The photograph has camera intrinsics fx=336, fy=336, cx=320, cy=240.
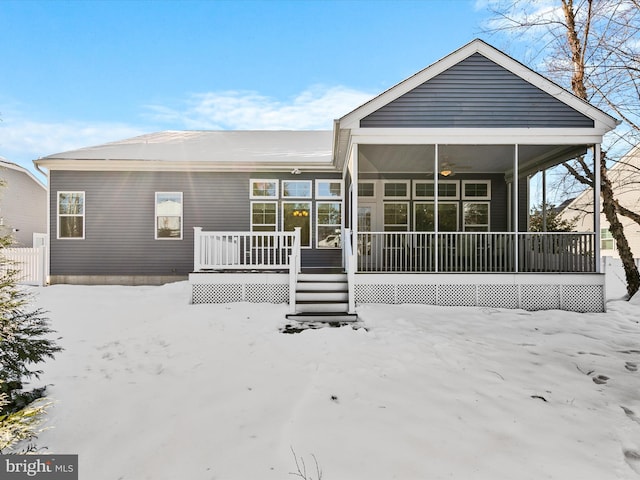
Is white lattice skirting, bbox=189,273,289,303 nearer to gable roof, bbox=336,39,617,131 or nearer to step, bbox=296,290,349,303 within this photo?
step, bbox=296,290,349,303

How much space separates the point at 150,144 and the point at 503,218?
39.8 feet

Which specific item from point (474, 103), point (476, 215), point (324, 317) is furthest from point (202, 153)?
point (476, 215)

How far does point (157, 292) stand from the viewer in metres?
8.83

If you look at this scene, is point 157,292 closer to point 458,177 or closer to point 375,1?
point 458,177

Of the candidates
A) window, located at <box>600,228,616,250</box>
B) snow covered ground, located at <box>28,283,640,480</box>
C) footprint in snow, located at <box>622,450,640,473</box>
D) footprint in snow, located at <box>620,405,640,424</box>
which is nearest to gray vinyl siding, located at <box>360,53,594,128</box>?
snow covered ground, located at <box>28,283,640,480</box>

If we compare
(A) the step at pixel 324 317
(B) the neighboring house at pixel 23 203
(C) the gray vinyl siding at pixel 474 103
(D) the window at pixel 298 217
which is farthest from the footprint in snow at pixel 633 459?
(B) the neighboring house at pixel 23 203

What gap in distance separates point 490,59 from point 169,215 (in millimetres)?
9550

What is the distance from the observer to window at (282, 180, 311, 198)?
10.5 m

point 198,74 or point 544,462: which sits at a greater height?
point 198,74

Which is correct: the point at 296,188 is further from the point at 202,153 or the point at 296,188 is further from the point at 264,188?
the point at 202,153

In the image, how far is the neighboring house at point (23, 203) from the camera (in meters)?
15.8

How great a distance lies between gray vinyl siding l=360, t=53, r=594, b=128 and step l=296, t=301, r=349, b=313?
399 centimetres

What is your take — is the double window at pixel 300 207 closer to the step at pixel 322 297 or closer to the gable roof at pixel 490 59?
the gable roof at pixel 490 59

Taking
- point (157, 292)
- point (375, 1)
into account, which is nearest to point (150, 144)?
point (157, 292)
